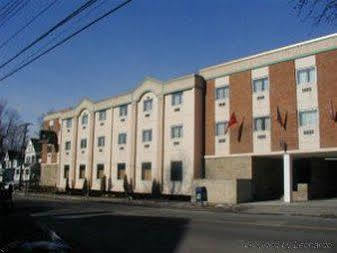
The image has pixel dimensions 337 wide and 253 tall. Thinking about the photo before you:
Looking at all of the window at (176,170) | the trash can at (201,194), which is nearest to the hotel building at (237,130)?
the window at (176,170)

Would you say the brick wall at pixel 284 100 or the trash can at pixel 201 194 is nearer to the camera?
the trash can at pixel 201 194

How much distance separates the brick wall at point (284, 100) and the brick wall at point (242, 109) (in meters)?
2.27

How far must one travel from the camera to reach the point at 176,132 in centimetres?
4816

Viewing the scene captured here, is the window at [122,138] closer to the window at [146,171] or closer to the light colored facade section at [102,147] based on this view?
the light colored facade section at [102,147]

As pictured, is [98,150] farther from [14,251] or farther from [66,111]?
[14,251]

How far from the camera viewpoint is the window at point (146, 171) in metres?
51.0

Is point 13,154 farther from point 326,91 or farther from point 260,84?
point 326,91

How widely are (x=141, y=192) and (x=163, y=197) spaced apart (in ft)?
15.3

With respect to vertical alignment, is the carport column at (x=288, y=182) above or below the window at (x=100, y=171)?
below

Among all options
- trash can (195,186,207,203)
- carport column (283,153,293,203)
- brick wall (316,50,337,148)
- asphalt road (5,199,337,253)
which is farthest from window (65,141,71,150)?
asphalt road (5,199,337,253)

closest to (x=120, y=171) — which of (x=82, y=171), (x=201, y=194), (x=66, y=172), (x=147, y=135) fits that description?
(x=147, y=135)

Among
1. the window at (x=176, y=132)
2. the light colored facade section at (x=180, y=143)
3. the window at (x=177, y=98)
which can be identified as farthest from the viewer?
the window at (x=177, y=98)

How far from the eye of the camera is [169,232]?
57.8 feet

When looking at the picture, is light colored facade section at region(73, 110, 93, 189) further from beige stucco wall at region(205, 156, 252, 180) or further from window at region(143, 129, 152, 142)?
beige stucco wall at region(205, 156, 252, 180)
